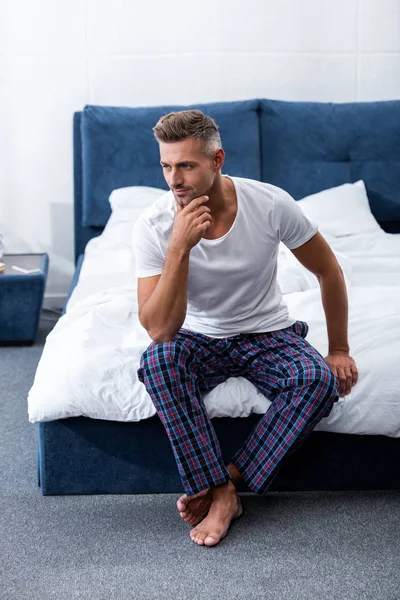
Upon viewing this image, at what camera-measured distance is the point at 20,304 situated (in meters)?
3.57

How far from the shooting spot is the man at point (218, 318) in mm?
2047

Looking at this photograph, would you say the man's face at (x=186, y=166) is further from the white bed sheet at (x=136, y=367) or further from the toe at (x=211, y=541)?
the toe at (x=211, y=541)

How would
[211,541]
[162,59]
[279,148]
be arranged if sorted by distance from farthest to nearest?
[162,59] → [279,148] → [211,541]

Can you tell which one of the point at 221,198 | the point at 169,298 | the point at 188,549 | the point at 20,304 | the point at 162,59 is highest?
the point at 162,59

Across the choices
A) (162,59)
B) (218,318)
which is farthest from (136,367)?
(162,59)

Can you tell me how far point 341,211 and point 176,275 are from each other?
5.51ft

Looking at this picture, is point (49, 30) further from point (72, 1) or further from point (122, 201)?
point (122, 201)

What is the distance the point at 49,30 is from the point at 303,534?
9.31ft

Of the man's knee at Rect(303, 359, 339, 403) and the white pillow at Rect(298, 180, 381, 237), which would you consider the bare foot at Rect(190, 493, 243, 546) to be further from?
the white pillow at Rect(298, 180, 381, 237)

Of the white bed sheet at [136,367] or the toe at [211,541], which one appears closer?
the toe at [211,541]

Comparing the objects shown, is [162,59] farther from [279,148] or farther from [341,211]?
[341,211]

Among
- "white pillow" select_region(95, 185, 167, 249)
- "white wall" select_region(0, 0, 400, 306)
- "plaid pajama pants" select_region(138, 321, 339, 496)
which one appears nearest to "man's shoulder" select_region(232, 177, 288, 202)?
"plaid pajama pants" select_region(138, 321, 339, 496)

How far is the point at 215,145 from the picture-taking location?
2.08 m

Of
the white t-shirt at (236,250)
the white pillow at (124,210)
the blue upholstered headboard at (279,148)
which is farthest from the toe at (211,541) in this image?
the blue upholstered headboard at (279,148)
